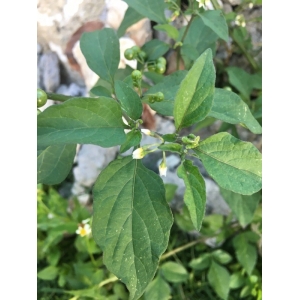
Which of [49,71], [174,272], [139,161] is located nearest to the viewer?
[139,161]

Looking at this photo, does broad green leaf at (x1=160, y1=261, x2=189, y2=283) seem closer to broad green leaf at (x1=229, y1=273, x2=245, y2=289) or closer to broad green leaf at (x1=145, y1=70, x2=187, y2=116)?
broad green leaf at (x1=229, y1=273, x2=245, y2=289)

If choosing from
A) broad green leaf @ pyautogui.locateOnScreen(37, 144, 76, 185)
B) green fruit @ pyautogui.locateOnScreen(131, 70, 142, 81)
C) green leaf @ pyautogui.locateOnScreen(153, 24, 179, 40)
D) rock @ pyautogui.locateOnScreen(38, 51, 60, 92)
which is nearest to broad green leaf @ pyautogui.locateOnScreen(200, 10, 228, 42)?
green leaf @ pyautogui.locateOnScreen(153, 24, 179, 40)

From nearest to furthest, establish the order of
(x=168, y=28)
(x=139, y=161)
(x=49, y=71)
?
(x=139, y=161) → (x=168, y=28) → (x=49, y=71)

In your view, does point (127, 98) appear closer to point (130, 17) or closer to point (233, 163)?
point (233, 163)

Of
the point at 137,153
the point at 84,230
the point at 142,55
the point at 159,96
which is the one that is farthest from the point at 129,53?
the point at 84,230

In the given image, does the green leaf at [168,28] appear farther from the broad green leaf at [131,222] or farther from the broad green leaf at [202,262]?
the broad green leaf at [202,262]
